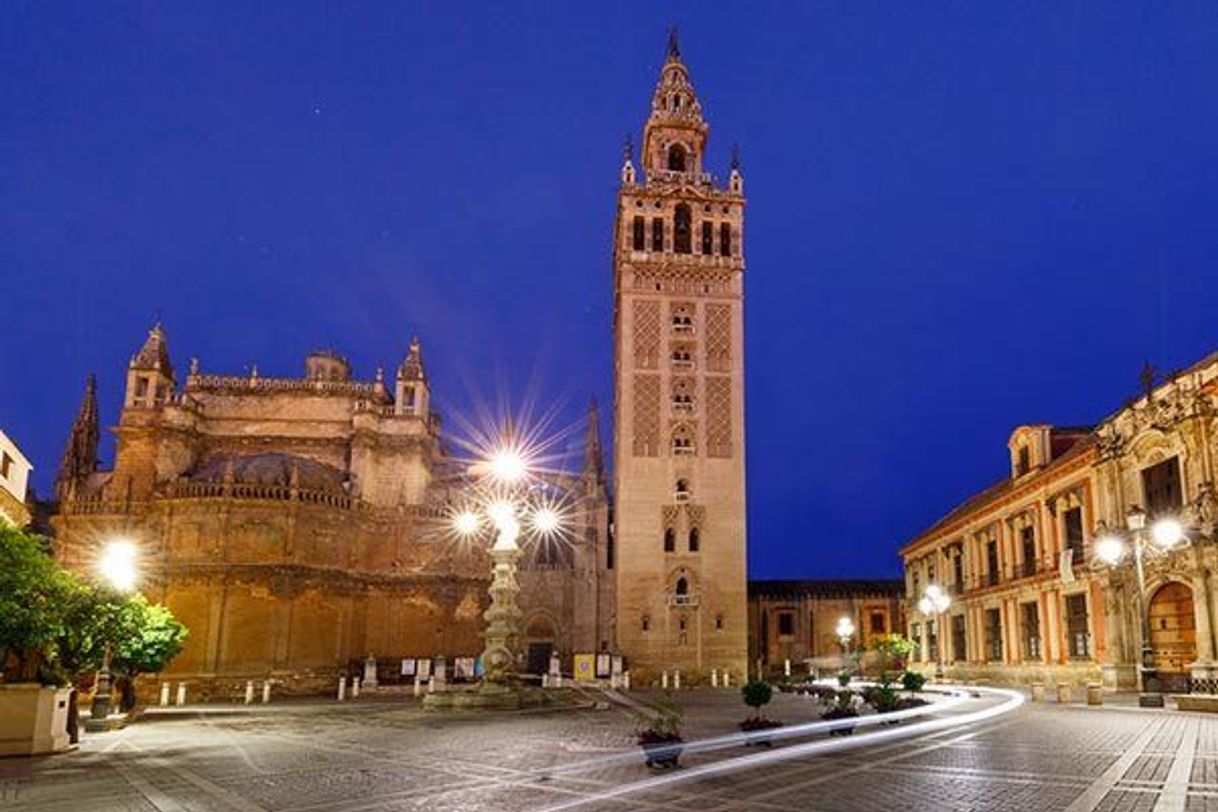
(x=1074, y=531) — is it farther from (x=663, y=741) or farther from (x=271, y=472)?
(x=271, y=472)

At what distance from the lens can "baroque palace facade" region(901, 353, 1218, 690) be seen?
2611cm

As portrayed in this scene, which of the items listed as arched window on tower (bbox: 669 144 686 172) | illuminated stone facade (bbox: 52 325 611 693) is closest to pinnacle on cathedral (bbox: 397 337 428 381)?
illuminated stone facade (bbox: 52 325 611 693)

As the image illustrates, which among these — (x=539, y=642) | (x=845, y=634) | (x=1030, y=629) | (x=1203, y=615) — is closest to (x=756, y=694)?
(x=1203, y=615)

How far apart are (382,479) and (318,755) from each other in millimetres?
35362

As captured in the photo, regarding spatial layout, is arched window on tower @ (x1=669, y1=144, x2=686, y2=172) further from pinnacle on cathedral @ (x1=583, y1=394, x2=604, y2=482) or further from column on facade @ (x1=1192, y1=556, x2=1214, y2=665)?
column on facade @ (x1=1192, y1=556, x2=1214, y2=665)

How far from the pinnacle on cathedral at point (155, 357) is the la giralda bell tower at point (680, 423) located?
25383 millimetres

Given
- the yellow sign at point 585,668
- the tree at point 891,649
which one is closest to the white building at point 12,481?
the yellow sign at point 585,668

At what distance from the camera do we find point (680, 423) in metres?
53.4

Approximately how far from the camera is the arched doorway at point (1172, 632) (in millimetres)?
27578

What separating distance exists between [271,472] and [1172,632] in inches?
1514

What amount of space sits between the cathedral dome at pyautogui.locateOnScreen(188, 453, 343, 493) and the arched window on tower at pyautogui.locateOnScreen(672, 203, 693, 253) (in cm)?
2483

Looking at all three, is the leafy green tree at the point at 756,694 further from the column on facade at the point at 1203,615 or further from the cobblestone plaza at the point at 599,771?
the column on facade at the point at 1203,615

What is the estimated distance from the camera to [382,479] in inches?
1969

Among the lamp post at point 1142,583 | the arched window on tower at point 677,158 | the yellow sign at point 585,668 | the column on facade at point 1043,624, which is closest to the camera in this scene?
the lamp post at point 1142,583
